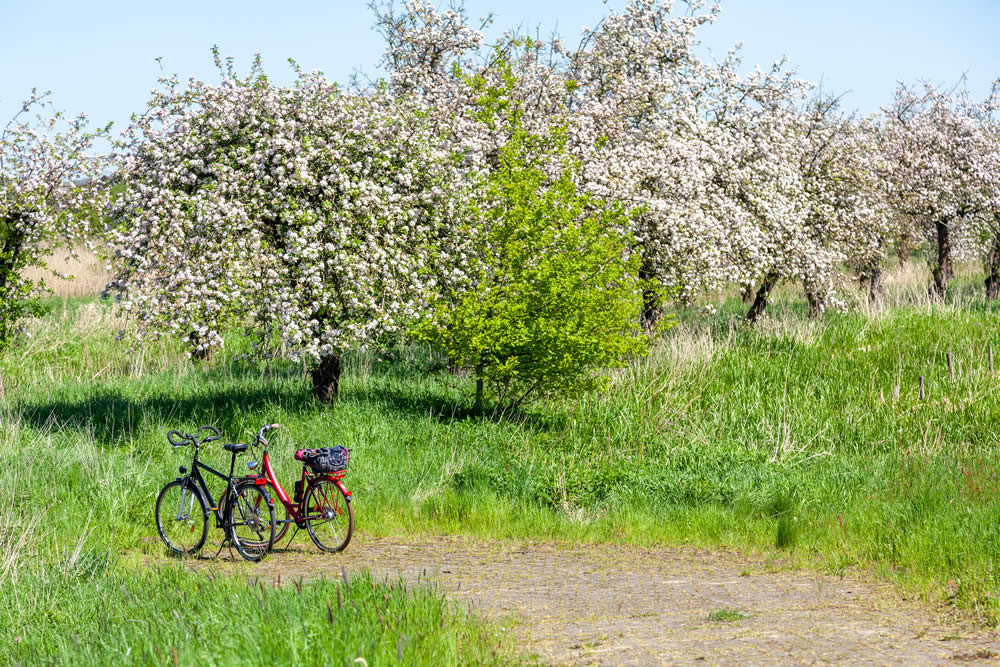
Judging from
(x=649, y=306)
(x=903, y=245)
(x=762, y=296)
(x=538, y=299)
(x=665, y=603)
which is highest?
(x=903, y=245)

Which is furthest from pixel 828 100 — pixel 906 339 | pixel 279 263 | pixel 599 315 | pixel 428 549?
pixel 428 549

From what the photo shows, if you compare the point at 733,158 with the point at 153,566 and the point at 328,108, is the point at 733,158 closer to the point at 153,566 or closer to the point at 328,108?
the point at 328,108

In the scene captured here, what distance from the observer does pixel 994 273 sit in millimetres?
27406

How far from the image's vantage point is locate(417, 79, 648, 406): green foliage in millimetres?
13438

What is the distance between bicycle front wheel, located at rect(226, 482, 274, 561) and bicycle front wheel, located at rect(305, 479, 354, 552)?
17.5 inches

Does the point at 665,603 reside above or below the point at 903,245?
below

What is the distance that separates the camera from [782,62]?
Answer: 2198cm

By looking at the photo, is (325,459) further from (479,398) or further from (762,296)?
(762,296)

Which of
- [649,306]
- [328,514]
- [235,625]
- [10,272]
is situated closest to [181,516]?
[328,514]

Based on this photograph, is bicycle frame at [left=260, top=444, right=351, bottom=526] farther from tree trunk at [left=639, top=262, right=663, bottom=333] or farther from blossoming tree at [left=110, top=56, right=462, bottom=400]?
tree trunk at [left=639, top=262, right=663, bottom=333]

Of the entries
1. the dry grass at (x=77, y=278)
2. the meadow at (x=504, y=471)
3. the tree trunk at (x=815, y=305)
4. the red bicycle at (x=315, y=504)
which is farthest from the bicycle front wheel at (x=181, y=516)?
the dry grass at (x=77, y=278)

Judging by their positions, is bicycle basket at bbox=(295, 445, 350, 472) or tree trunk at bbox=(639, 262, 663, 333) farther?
tree trunk at bbox=(639, 262, 663, 333)

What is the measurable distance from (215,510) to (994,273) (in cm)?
2544

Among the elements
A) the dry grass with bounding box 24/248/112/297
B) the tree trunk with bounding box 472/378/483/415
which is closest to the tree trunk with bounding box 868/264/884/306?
the tree trunk with bounding box 472/378/483/415
